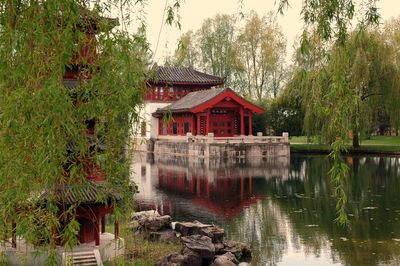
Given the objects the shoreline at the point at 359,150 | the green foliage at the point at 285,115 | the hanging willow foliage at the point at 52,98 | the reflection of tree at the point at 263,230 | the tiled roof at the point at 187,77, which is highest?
the tiled roof at the point at 187,77

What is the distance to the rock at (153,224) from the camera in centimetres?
1384

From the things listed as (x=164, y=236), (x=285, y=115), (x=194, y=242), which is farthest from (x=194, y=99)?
(x=194, y=242)

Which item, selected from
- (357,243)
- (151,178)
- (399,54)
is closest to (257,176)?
(151,178)

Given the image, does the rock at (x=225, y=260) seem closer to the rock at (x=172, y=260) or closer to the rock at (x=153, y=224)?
the rock at (x=172, y=260)

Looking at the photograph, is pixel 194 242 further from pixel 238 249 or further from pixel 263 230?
pixel 263 230

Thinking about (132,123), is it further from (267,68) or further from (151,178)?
(267,68)

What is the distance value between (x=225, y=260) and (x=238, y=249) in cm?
124

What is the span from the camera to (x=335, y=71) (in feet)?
14.2

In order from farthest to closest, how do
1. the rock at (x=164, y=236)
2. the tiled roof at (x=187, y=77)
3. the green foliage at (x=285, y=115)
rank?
the tiled roof at (x=187, y=77), the green foliage at (x=285, y=115), the rock at (x=164, y=236)

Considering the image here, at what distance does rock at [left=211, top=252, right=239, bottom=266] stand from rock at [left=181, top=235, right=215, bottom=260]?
0.94ft

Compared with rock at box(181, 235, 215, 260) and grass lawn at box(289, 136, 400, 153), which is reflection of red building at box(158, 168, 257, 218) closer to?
rock at box(181, 235, 215, 260)

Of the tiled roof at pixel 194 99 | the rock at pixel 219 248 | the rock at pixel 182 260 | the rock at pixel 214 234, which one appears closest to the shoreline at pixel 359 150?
the tiled roof at pixel 194 99

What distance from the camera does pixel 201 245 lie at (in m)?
11.7

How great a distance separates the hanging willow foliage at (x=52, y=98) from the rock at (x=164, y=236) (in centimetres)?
853
